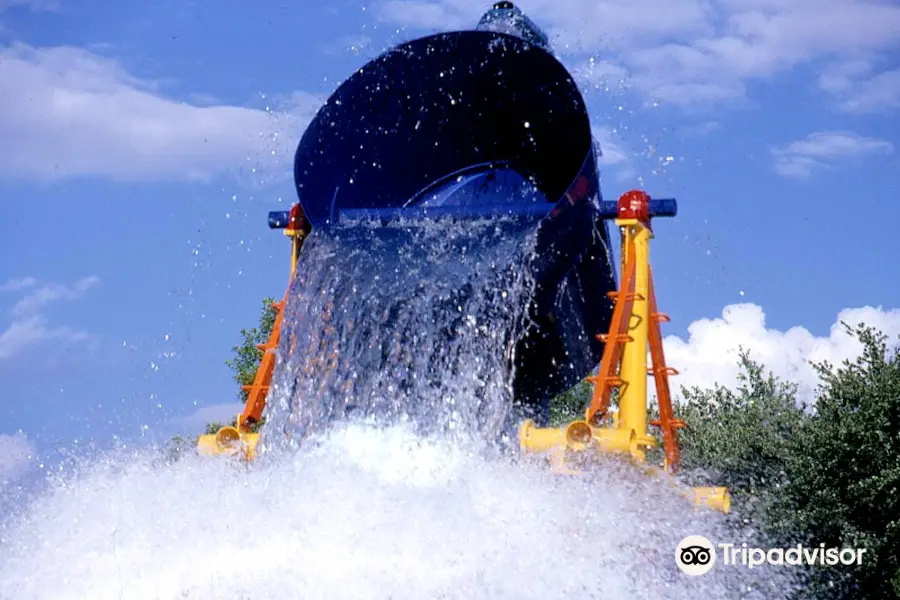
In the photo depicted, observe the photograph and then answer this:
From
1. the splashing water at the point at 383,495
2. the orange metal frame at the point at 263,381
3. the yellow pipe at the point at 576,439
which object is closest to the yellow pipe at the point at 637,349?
the yellow pipe at the point at 576,439

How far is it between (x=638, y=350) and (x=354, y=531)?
2331 millimetres

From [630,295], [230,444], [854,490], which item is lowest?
[854,490]

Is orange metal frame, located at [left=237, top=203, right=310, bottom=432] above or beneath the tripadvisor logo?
above

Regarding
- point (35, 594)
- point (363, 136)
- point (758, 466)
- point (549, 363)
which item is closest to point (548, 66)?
point (363, 136)

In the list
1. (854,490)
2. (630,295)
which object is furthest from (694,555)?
(854,490)

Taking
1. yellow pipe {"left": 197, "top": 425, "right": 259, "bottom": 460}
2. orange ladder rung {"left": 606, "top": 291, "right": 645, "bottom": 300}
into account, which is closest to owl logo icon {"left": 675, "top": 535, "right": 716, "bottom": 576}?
orange ladder rung {"left": 606, "top": 291, "right": 645, "bottom": 300}

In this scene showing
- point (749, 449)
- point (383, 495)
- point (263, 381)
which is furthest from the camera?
point (749, 449)

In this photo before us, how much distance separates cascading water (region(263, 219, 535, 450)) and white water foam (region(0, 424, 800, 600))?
0.79 feet

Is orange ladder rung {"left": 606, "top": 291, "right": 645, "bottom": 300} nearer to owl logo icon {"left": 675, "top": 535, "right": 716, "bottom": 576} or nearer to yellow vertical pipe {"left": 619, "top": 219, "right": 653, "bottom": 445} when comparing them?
yellow vertical pipe {"left": 619, "top": 219, "right": 653, "bottom": 445}

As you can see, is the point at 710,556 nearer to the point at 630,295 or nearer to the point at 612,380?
the point at 612,380

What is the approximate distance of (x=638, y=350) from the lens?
6.12 metres

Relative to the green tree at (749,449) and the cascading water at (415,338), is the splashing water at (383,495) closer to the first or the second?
the cascading water at (415,338)

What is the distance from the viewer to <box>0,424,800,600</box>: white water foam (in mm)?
4164

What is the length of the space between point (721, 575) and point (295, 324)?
2.74 m
